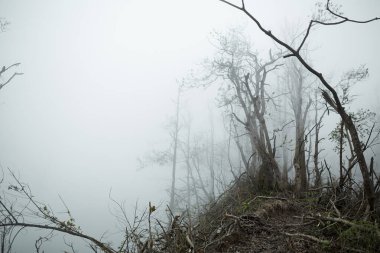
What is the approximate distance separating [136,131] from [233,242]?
101 meters

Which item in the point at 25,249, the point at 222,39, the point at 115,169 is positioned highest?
the point at 115,169

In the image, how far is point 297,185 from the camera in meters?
5.54

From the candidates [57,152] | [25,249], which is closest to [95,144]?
[57,152]

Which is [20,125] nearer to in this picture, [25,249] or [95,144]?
[95,144]

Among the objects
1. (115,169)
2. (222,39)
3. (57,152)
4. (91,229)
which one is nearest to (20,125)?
(57,152)

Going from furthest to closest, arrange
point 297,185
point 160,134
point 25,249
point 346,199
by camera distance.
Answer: point 160,134, point 25,249, point 297,185, point 346,199

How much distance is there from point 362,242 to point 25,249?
30.7 m

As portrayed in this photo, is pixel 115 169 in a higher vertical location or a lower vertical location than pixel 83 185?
higher

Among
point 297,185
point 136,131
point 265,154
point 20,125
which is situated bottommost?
point 297,185

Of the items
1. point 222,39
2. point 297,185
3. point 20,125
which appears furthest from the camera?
point 20,125

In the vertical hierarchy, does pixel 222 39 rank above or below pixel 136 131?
below

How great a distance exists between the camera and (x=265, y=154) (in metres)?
6.05

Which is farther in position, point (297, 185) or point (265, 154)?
point (265, 154)

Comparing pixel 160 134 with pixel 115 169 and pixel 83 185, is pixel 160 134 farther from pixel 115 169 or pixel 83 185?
pixel 83 185
